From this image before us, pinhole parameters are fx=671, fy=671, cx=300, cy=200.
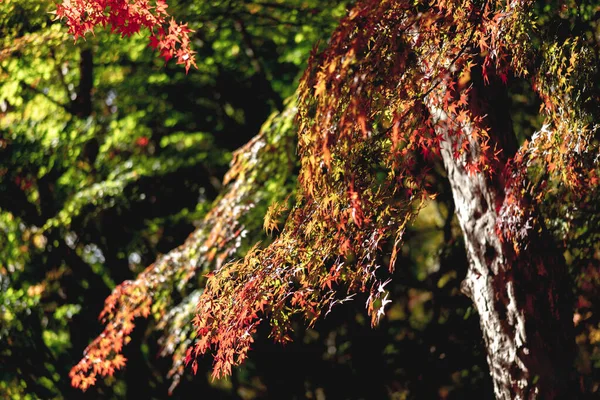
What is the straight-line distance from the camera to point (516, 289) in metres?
3.62

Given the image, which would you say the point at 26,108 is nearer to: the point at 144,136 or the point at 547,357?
the point at 144,136

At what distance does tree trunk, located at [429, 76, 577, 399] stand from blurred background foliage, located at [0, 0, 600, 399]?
312cm

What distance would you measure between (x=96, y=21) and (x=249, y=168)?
1.82 metres

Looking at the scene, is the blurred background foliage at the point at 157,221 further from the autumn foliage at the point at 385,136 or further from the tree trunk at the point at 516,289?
the autumn foliage at the point at 385,136

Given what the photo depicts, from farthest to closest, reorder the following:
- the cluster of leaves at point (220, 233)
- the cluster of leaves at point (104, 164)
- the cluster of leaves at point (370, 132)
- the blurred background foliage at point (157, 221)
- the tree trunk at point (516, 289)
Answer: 1. the cluster of leaves at point (104, 164)
2. the blurred background foliage at point (157, 221)
3. the cluster of leaves at point (220, 233)
4. the tree trunk at point (516, 289)
5. the cluster of leaves at point (370, 132)

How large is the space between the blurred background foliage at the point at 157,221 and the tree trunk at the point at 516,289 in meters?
3.12

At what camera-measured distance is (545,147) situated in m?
3.06

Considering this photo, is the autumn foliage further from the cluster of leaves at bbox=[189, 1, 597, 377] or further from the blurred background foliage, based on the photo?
the blurred background foliage

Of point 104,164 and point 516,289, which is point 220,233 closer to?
point 516,289

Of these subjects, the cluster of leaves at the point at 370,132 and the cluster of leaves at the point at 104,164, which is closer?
the cluster of leaves at the point at 370,132

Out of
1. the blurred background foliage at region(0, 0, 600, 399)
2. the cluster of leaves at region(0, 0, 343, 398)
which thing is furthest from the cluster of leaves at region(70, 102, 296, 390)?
the cluster of leaves at region(0, 0, 343, 398)

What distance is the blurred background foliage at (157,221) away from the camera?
7.16 m

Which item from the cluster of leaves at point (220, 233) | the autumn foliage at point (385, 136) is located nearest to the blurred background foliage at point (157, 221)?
the cluster of leaves at point (220, 233)

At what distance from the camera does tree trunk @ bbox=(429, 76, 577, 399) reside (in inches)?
142
